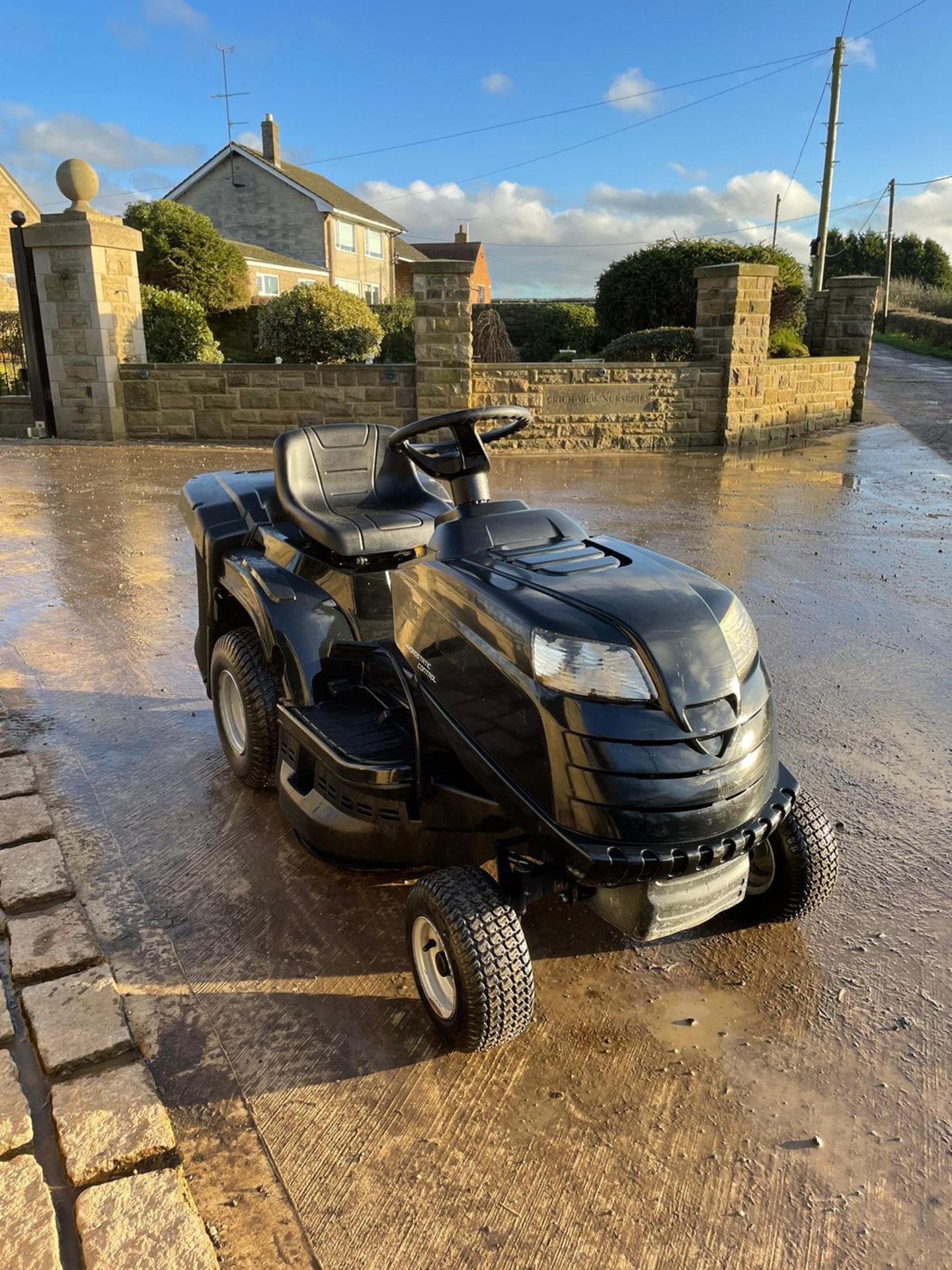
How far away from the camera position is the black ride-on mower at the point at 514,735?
1928 millimetres

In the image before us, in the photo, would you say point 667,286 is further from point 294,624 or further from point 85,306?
Answer: point 294,624

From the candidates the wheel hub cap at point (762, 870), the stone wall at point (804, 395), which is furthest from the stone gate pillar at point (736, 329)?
the wheel hub cap at point (762, 870)

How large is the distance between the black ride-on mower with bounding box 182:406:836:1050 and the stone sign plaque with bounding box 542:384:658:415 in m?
9.91

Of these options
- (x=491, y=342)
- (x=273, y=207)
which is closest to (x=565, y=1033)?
(x=491, y=342)

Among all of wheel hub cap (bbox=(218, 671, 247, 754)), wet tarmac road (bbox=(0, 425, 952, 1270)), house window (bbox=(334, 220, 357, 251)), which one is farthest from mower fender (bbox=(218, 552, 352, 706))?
house window (bbox=(334, 220, 357, 251))

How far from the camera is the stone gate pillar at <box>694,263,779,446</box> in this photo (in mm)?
12328

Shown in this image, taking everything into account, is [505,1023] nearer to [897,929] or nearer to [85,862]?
[897,929]

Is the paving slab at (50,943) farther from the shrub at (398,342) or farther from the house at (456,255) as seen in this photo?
the house at (456,255)

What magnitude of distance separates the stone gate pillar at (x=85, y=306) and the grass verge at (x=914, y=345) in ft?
91.1

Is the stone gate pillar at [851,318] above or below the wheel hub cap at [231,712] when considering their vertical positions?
above

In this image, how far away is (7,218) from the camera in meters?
31.3

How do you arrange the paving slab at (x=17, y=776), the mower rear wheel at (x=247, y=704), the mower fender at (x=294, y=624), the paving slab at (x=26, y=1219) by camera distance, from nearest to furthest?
the paving slab at (x=26, y=1219), the mower fender at (x=294, y=624), the mower rear wheel at (x=247, y=704), the paving slab at (x=17, y=776)

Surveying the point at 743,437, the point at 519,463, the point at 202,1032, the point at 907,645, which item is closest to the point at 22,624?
the point at 202,1032

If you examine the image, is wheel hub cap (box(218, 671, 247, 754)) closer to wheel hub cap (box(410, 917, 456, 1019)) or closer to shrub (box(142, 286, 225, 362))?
wheel hub cap (box(410, 917, 456, 1019))
